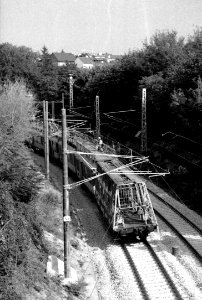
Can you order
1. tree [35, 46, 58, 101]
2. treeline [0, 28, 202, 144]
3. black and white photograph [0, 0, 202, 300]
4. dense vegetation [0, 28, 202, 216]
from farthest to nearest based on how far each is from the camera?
1. tree [35, 46, 58, 101]
2. treeline [0, 28, 202, 144]
3. dense vegetation [0, 28, 202, 216]
4. black and white photograph [0, 0, 202, 300]

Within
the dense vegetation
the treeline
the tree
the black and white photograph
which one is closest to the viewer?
the black and white photograph

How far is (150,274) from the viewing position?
14.6 meters

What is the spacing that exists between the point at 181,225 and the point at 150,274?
6.20 m

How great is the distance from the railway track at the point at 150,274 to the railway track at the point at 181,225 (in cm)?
188

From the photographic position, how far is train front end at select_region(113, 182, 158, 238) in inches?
679

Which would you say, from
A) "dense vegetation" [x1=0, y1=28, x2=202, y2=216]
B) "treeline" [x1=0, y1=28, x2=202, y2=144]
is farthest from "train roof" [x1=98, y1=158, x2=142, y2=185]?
"treeline" [x1=0, y1=28, x2=202, y2=144]

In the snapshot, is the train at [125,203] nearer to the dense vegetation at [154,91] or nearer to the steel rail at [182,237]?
the steel rail at [182,237]

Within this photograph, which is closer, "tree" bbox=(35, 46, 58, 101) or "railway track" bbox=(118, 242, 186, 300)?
"railway track" bbox=(118, 242, 186, 300)

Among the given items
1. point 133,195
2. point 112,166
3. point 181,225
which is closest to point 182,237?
point 181,225

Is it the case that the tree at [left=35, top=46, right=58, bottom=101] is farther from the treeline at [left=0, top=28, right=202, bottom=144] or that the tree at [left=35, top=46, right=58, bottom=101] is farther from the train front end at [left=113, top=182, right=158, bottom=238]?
the train front end at [left=113, top=182, right=158, bottom=238]

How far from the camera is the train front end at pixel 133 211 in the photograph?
17.2 meters

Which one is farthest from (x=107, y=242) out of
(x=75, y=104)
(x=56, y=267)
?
(x=75, y=104)

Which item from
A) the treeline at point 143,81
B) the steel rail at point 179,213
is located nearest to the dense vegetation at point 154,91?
the treeline at point 143,81

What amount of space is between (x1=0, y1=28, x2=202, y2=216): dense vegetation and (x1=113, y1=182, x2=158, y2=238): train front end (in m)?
7.63
